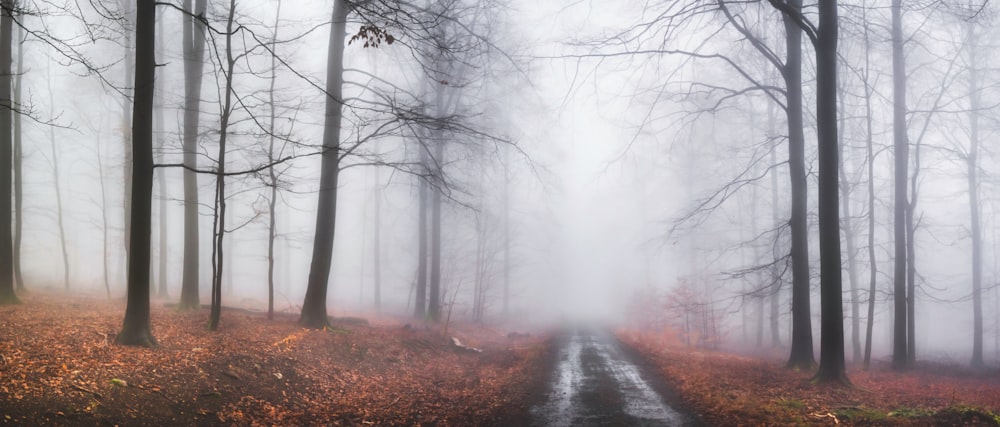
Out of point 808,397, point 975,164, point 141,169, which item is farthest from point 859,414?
point 975,164

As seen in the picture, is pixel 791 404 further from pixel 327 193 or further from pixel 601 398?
pixel 327 193

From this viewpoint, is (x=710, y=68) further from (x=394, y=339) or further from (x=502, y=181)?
(x=394, y=339)

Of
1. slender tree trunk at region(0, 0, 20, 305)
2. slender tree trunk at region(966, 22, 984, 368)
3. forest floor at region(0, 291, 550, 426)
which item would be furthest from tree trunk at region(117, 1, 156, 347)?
slender tree trunk at region(966, 22, 984, 368)

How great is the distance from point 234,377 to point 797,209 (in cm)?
1159

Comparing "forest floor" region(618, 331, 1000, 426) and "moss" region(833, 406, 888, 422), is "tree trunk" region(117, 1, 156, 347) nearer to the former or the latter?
"forest floor" region(618, 331, 1000, 426)

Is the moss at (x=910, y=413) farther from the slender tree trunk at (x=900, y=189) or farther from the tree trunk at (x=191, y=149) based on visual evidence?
the tree trunk at (x=191, y=149)

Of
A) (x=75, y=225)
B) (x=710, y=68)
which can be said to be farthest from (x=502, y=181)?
(x=75, y=225)

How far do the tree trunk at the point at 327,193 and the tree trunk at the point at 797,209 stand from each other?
10.1m

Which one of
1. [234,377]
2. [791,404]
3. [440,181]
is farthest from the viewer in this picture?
[440,181]

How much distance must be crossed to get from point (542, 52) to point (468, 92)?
9.75 m

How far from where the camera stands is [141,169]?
303 inches

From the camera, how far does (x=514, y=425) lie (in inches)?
276

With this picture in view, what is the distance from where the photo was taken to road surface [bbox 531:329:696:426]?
716cm

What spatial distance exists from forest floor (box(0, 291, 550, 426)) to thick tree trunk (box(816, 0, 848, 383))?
5.34 meters
